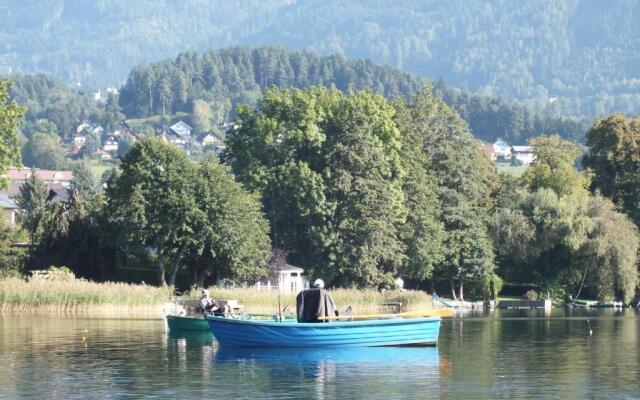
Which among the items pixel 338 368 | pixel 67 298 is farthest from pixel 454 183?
pixel 338 368

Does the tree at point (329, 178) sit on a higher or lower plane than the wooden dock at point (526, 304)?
higher

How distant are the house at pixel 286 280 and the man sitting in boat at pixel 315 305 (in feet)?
133

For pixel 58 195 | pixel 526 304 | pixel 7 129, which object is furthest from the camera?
pixel 58 195

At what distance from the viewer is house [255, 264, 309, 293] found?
92.1 m

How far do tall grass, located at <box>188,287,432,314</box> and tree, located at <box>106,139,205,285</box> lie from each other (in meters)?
5.79

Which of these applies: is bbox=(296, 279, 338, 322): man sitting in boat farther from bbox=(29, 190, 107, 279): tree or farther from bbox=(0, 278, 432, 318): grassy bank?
bbox=(29, 190, 107, 279): tree

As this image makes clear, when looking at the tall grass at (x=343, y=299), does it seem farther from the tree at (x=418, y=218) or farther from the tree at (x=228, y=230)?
the tree at (x=418, y=218)

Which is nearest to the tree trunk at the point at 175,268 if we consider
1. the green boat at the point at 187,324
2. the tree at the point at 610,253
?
the green boat at the point at 187,324

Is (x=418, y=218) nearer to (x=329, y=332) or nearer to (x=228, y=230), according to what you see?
(x=228, y=230)

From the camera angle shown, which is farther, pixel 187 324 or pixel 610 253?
pixel 610 253

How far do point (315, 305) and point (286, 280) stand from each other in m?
44.5

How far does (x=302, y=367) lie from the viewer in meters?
43.8

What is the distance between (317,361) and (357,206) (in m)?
47.0

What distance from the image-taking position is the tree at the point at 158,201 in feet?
285
